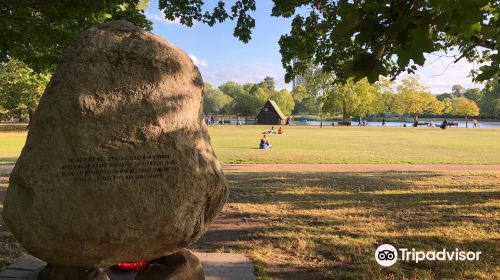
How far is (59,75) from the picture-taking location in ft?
13.5

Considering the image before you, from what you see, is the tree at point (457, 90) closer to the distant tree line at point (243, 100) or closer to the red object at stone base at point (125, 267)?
the distant tree line at point (243, 100)

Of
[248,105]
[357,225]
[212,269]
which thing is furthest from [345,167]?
[248,105]

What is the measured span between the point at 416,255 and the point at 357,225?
1.86m

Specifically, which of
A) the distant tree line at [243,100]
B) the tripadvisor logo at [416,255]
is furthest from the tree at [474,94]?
the tripadvisor logo at [416,255]

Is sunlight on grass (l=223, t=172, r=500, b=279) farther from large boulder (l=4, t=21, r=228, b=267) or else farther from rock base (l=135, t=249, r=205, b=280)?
large boulder (l=4, t=21, r=228, b=267)

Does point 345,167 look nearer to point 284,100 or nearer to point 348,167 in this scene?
point 348,167

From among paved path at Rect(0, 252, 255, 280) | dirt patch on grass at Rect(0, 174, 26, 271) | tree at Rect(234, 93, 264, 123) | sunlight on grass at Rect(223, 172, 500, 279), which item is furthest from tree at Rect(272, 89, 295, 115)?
paved path at Rect(0, 252, 255, 280)

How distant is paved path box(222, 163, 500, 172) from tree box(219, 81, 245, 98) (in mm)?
120699

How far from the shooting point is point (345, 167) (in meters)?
18.1

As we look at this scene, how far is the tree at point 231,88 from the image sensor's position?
140600 mm

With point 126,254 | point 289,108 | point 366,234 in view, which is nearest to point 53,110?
point 126,254

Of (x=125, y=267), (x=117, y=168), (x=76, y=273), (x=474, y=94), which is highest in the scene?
(x=474, y=94)

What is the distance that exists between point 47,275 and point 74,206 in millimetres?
1376

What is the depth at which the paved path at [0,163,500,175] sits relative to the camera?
1705cm
